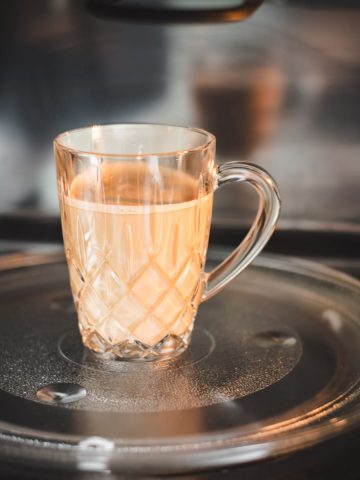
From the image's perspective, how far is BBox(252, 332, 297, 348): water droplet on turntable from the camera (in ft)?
1.71

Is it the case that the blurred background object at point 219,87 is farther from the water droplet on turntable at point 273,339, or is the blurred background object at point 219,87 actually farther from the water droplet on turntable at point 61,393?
the water droplet on turntable at point 61,393

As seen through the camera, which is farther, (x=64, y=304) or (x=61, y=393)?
(x=64, y=304)

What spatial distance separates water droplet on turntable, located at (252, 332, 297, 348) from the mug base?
50 mm

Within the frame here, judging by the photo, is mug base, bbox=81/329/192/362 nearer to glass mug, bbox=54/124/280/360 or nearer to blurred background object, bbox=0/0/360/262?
glass mug, bbox=54/124/280/360

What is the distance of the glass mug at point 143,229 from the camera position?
464mm

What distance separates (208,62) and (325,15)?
10cm

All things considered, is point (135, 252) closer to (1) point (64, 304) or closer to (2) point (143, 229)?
(2) point (143, 229)

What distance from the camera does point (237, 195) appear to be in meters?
0.69

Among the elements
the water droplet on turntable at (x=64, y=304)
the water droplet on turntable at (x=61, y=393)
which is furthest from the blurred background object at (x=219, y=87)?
the water droplet on turntable at (x=61, y=393)

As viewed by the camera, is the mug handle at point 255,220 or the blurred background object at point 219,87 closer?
the mug handle at point 255,220

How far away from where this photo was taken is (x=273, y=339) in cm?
53

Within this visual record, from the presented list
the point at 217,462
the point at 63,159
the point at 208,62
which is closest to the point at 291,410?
the point at 217,462

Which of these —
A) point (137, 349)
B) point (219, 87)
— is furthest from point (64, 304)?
point (219, 87)

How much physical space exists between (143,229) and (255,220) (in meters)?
0.08
